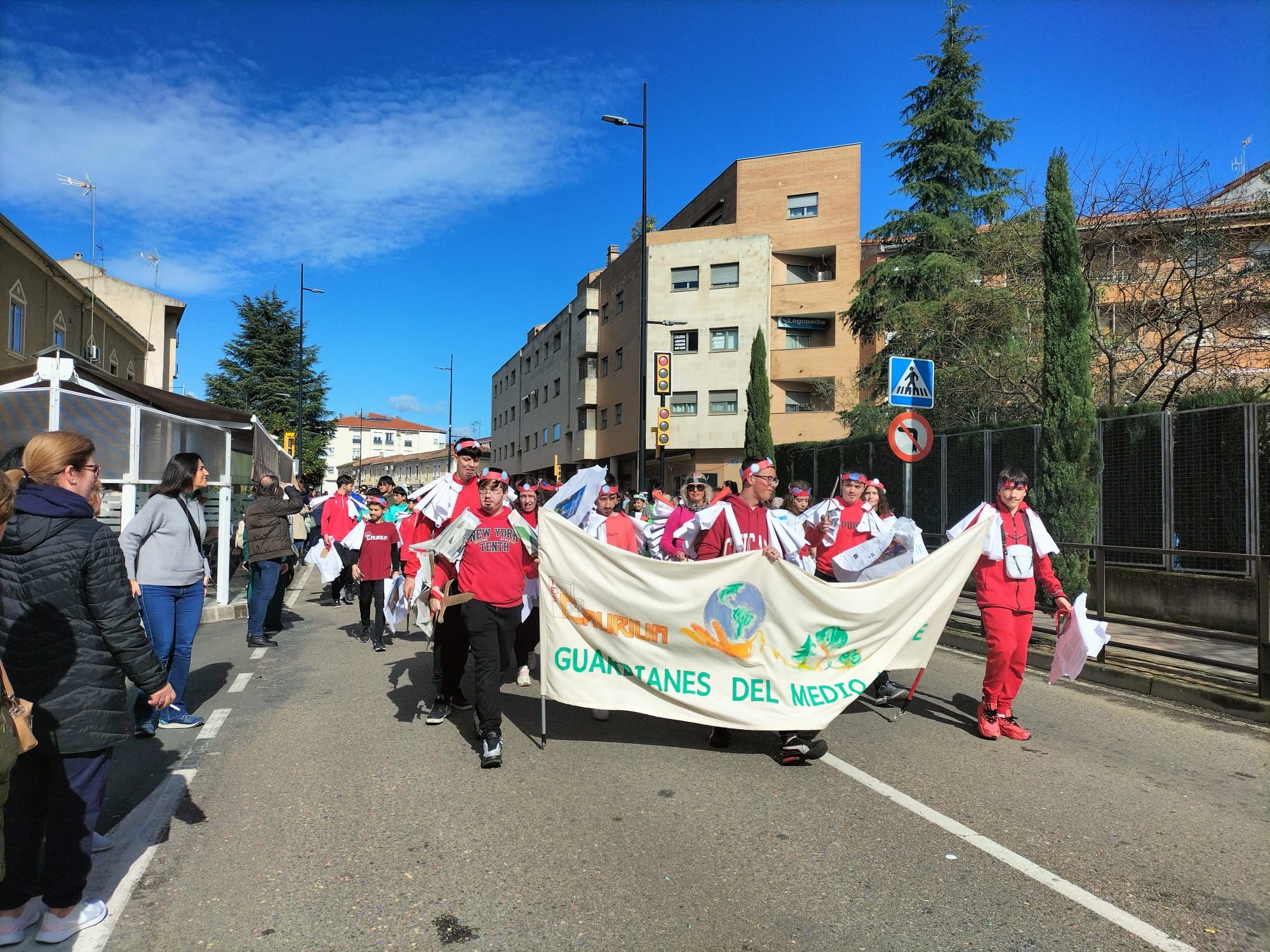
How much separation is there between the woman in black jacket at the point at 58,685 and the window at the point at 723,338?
1410 inches

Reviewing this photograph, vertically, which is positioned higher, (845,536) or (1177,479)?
(1177,479)

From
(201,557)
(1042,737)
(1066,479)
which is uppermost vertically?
(1066,479)

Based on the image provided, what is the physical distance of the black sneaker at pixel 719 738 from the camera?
5656mm

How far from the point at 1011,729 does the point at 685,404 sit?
3278 centimetres

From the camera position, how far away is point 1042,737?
6113 mm

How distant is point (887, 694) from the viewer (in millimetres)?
7098

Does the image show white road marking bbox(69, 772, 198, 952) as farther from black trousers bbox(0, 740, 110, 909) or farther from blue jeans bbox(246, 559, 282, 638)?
blue jeans bbox(246, 559, 282, 638)

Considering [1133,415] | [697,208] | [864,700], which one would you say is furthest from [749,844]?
[697,208]

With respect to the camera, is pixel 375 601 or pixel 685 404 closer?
pixel 375 601

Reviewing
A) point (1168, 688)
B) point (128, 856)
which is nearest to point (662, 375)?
point (1168, 688)

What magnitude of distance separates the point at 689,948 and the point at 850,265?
36669mm

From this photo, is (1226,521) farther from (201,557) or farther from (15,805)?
(15,805)

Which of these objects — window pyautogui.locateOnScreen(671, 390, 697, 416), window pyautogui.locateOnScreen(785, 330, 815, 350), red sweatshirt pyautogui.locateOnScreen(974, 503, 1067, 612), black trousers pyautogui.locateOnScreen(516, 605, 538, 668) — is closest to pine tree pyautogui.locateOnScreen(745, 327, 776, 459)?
window pyautogui.locateOnScreen(671, 390, 697, 416)

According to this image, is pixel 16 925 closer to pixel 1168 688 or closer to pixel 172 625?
pixel 172 625
